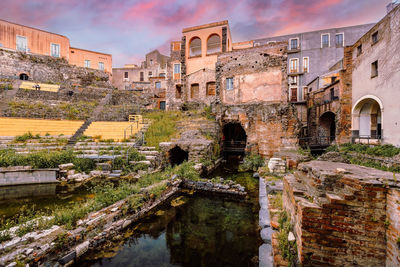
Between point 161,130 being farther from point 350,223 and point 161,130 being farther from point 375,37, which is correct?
point 375,37

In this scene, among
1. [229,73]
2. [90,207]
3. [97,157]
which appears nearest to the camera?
[90,207]

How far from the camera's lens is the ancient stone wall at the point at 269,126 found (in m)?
13.7

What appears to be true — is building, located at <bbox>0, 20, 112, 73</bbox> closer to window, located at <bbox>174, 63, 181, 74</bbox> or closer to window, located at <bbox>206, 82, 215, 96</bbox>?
window, located at <bbox>174, 63, 181, 74</bbox>

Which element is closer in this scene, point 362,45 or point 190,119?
point 362,45

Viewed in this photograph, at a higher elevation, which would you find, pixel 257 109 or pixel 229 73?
pixel 229 73

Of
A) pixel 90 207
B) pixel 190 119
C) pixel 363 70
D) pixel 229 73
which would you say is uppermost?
pixel 229 73

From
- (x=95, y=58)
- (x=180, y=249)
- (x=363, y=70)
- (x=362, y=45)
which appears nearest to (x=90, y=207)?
(x=180, y=249)

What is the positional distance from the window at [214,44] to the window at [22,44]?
27.0 meters

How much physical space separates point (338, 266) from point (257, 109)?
1295 cm

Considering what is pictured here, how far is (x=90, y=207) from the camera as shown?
526 cm

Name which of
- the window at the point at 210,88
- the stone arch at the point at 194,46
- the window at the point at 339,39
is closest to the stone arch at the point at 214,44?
the stone arch at the point at 194,46

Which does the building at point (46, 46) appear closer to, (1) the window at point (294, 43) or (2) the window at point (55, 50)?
(2) the window at point (55, 50)

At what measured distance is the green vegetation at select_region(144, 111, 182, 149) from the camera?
44.5 feet

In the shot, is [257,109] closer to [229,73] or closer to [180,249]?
[229,73]
